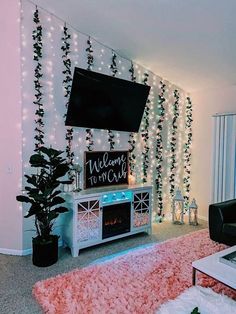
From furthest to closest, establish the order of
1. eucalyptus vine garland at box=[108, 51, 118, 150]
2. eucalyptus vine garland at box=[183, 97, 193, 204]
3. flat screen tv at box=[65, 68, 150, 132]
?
eucalyptus vine garland at box=[183, 97, 193, 204] < eucalyptus vine garland at box=[108, 51, 118, 150] < flat screen tv at box=[65, 68, 150, 132]

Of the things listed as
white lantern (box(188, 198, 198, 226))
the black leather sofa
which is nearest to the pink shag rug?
the black leather sofa

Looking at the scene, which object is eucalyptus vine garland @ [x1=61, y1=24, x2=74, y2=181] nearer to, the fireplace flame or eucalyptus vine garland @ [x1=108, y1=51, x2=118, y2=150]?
eucalyptus vine garland @ [x1=108, y1=51, x2=118, y2=150]

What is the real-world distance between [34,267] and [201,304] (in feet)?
6.57

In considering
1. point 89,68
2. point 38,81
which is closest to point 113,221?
point 38,81

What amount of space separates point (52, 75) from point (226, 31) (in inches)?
86.5

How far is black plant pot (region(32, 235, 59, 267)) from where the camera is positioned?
2.96 meters

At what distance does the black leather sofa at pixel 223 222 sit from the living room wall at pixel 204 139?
1.19 m

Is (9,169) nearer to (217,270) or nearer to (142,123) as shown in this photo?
(142,123)

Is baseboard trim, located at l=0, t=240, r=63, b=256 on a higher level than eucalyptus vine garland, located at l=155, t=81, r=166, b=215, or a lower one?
lower

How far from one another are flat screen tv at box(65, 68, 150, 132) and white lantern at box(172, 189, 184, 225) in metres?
1.43

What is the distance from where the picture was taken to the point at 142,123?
4.45m

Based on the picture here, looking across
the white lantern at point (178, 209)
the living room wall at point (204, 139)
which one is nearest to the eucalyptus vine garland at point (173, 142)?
the white lantern at point (178, 209)

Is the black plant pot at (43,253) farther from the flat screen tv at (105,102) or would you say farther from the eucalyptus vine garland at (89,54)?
the eucalyptus vine garland at (89,54)

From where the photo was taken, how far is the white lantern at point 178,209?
15.1 ft
